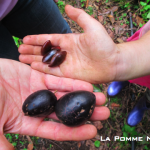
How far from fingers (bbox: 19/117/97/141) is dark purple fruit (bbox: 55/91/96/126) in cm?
16

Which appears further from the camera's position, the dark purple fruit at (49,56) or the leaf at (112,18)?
the leaf at (112,18)

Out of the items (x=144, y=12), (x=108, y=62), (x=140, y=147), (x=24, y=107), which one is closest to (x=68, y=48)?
(x=108, y=62)

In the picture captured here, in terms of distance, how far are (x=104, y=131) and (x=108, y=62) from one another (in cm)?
209

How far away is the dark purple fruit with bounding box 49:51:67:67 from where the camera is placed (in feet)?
8.23

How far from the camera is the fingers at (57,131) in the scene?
2.02 meters

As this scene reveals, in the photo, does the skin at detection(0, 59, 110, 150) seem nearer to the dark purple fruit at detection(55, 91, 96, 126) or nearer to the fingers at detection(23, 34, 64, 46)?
the dark purple fruit at detection(55, 91, 96, 126)

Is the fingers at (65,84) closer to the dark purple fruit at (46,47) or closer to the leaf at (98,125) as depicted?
the dark purple fruit at (46,47)

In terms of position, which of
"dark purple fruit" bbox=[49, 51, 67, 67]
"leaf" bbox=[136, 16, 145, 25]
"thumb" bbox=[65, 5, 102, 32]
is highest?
"thumb" bbox=[65, 5, 102, 32]

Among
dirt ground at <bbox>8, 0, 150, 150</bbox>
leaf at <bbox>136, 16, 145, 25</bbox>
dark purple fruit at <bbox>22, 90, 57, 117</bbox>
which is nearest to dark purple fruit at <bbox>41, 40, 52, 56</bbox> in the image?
dark purple fruit at <bbox>22, 90, 57, 117</bbox>

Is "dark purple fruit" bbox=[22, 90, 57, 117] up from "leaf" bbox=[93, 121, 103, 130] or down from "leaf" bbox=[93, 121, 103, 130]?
up

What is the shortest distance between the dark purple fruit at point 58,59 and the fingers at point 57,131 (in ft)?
3.50

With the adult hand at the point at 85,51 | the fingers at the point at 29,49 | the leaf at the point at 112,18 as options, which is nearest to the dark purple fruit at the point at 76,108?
the adult hand at the point at 85,51

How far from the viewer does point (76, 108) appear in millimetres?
1936

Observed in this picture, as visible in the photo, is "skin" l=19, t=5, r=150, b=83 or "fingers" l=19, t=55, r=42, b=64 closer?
"skin" l=19, t=5, r=150, b=83
